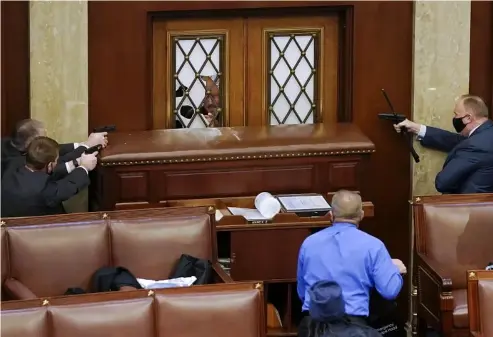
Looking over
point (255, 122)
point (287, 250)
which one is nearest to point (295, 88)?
point (255, 122)

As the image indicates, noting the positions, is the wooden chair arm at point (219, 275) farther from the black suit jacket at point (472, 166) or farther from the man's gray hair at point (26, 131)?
the black suit jacket at point (472, 166)

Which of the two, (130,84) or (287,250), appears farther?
(130,84)

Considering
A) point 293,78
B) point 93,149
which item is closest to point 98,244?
point 93,149

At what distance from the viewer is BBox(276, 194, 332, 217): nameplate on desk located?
6.28m

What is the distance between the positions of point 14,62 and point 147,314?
2585 mm

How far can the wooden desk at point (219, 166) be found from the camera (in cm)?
640

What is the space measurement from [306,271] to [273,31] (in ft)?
8.02

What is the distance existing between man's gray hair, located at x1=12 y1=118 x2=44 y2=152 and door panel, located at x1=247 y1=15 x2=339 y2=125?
153 centimetres

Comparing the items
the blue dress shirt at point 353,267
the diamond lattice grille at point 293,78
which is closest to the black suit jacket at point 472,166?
the diamond lattice grille at point 293,78

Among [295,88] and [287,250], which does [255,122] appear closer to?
[295,88]

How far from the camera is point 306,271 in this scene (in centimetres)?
518

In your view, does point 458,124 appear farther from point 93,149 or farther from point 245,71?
point 93,149

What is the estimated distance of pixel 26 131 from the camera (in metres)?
6.33

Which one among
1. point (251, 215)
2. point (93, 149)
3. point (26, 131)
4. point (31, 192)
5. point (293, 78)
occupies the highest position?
point (293, 78)
